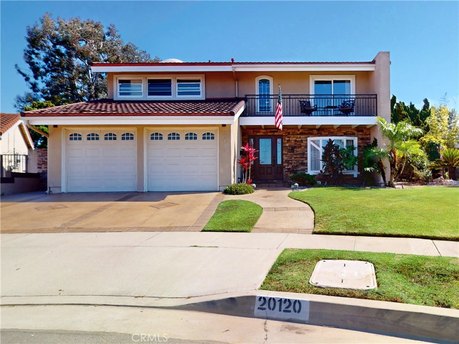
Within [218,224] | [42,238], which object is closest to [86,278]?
[42,238]

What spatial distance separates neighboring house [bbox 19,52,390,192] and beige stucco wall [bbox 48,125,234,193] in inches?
1.7

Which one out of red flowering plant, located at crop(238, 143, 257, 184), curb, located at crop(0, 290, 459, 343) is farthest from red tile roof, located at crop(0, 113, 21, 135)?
curb, located at crop(0, 290, 459, 343)

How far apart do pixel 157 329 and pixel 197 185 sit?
12346 millimetres

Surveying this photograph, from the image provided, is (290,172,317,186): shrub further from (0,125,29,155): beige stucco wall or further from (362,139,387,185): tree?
(0,125,29,155): beige stucco wall

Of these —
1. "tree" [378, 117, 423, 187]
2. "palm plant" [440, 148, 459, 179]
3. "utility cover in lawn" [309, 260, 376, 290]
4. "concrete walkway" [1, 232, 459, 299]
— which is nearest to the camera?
"utility cover in lawn" [309, 260, 376, 290]

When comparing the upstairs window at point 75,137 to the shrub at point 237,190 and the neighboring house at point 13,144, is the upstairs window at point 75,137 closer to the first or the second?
the neighboring house at point 13,144

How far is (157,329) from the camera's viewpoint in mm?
4609

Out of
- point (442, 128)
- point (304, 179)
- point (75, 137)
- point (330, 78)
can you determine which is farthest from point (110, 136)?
point (442, 128)

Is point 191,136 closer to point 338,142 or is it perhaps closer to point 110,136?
point 110,136

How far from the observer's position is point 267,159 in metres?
20.4

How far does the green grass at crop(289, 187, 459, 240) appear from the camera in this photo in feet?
28.6

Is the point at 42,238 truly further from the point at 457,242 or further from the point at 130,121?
the point at 457,242

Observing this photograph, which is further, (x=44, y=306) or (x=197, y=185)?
(x=197, y=185)

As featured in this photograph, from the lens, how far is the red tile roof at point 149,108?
51.6 feet
